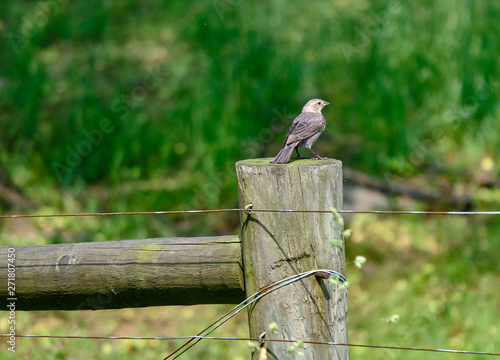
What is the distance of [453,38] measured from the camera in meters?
7.92

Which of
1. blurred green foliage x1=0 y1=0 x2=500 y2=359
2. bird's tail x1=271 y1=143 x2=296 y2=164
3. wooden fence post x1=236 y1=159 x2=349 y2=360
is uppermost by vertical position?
blurred green foliage x1=0 y1=0 x2=500 y2=359

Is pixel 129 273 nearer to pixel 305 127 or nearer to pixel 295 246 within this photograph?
pixel 295 246

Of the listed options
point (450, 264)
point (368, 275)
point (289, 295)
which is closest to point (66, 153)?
point (368, 275)

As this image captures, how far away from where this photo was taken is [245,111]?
7.74 metres

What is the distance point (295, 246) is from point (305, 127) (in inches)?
43.3

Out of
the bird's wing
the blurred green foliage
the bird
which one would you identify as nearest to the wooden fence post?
the bird

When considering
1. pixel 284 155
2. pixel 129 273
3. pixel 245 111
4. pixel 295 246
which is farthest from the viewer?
pixel 245 111

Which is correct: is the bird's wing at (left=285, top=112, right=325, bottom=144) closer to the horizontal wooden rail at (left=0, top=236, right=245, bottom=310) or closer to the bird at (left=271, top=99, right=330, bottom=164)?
the bird at (left=271, top=99, right=330, bottom=164)

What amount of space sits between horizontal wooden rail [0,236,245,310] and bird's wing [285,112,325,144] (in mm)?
878

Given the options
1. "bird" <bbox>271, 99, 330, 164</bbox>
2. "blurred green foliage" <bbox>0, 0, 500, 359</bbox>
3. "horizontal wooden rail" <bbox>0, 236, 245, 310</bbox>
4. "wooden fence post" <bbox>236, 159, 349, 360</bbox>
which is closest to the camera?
"wooden fence post" <bbox>236, 159, 349, 360</bbox>

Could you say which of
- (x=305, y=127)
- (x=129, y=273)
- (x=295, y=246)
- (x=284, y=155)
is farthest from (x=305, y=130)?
(x=129, y=273)

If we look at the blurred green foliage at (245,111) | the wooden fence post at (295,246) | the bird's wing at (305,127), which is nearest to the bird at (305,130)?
the bird's wing at (305,127)

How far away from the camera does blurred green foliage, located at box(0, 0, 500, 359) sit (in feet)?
21.4

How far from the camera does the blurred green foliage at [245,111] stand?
6516mm
